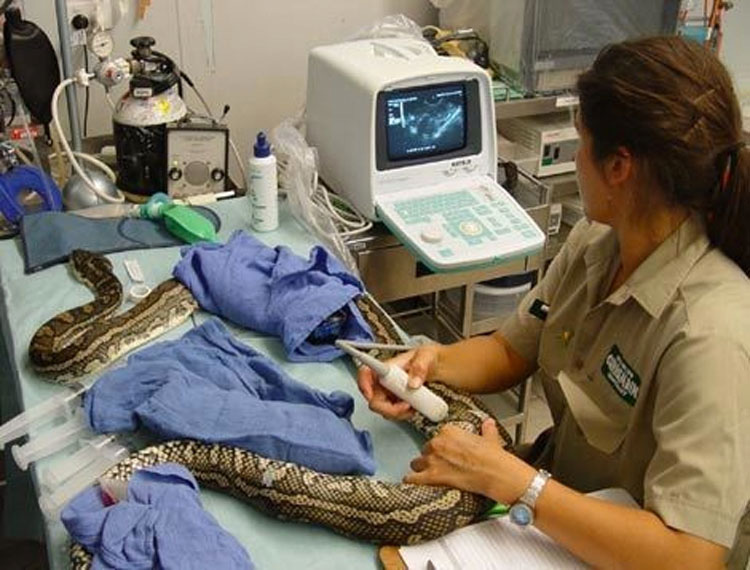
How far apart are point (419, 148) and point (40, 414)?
114 centimetres

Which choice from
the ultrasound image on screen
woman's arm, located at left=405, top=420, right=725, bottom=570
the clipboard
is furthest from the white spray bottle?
the clipboard

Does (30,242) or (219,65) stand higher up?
(219,65)

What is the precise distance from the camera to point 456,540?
1.12m

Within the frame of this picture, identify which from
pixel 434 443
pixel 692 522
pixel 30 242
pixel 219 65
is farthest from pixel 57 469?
pixel 219 65

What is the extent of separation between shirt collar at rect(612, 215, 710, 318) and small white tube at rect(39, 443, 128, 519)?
Result: 2.78ft

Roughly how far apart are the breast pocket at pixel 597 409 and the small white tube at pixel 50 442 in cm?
82

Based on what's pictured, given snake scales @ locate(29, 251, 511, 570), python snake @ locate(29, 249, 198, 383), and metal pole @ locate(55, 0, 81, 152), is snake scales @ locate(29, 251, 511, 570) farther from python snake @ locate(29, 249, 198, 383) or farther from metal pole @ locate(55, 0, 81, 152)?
metal pole @ locate(55, 0, 81, 152)

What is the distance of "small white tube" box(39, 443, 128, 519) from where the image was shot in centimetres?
115

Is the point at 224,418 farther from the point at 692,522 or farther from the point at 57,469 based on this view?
the point at 692,522

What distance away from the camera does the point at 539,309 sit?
5.08ft

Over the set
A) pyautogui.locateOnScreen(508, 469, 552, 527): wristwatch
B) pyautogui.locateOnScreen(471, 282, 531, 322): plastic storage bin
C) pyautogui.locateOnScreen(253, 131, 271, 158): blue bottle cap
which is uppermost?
pyautogui.locateOnScreen(253, 131, 271, 158): blue bottle cap

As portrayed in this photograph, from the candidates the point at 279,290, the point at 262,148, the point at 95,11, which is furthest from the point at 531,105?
the point at 95,11

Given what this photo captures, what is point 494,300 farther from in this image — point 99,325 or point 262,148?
point 99,325

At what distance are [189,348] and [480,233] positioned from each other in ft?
2.65
